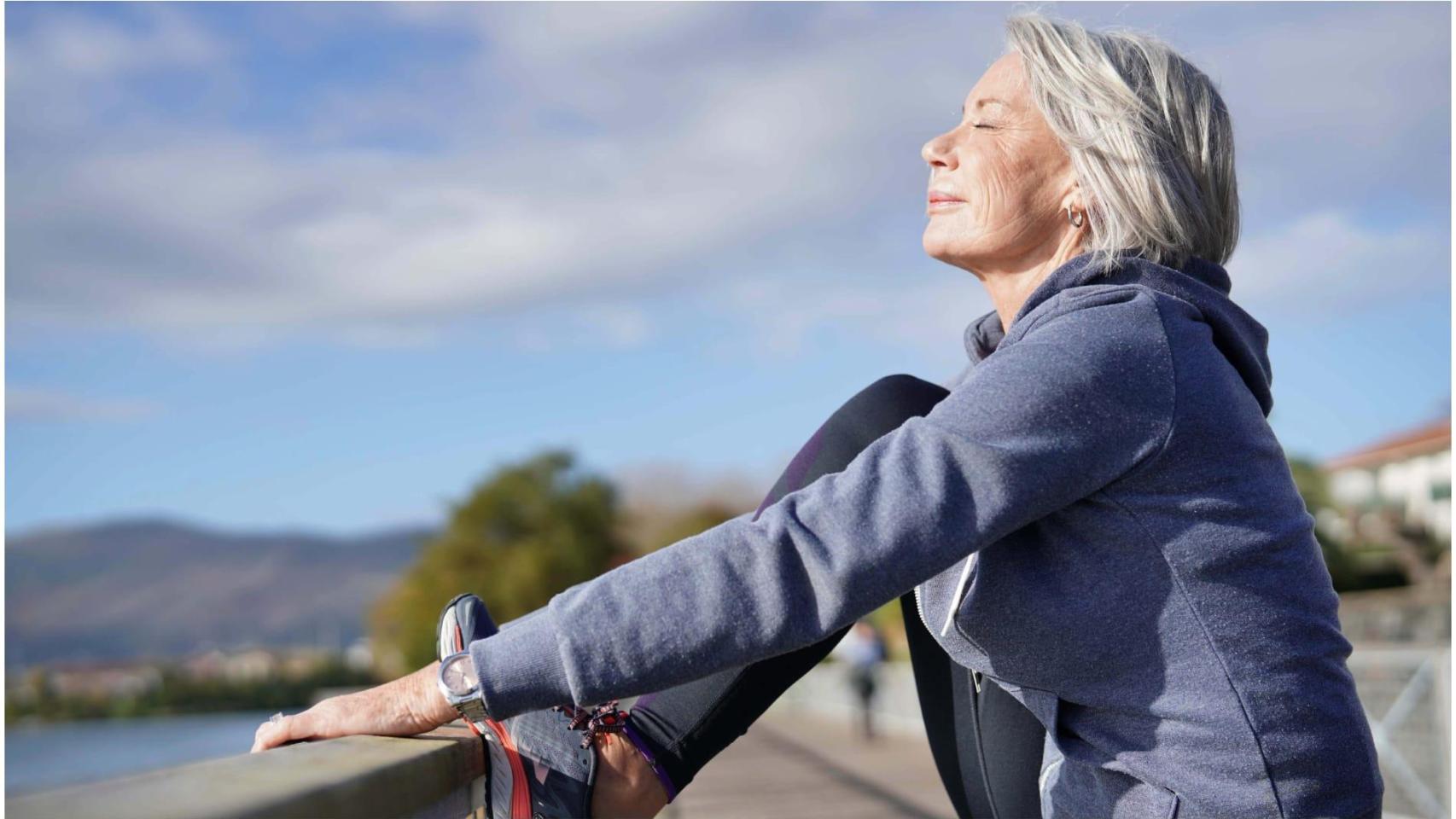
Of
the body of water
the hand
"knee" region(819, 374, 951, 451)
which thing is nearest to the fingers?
the hand

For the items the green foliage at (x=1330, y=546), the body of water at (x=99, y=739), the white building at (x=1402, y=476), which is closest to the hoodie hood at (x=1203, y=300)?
the body of water at (x=99, y=739)

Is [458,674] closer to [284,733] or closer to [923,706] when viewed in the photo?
[284,733]

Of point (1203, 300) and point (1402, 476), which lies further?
point (1402, 476)

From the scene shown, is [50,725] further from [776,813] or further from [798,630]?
[798,630]

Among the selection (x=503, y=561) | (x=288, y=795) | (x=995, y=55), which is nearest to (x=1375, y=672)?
(x=995, y=55)

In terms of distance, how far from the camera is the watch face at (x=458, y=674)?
1271mm

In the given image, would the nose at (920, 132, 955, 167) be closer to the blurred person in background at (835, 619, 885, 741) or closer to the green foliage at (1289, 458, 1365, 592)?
the blurred person in background at (835, 619, 885, 741)

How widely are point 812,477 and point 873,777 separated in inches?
359

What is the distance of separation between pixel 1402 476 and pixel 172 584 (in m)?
86.6

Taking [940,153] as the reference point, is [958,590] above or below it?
below

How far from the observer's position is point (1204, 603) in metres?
1.29

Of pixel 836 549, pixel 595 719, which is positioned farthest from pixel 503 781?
pixel 836 549

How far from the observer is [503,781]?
1434mm

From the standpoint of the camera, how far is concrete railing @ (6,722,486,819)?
2.31ft
